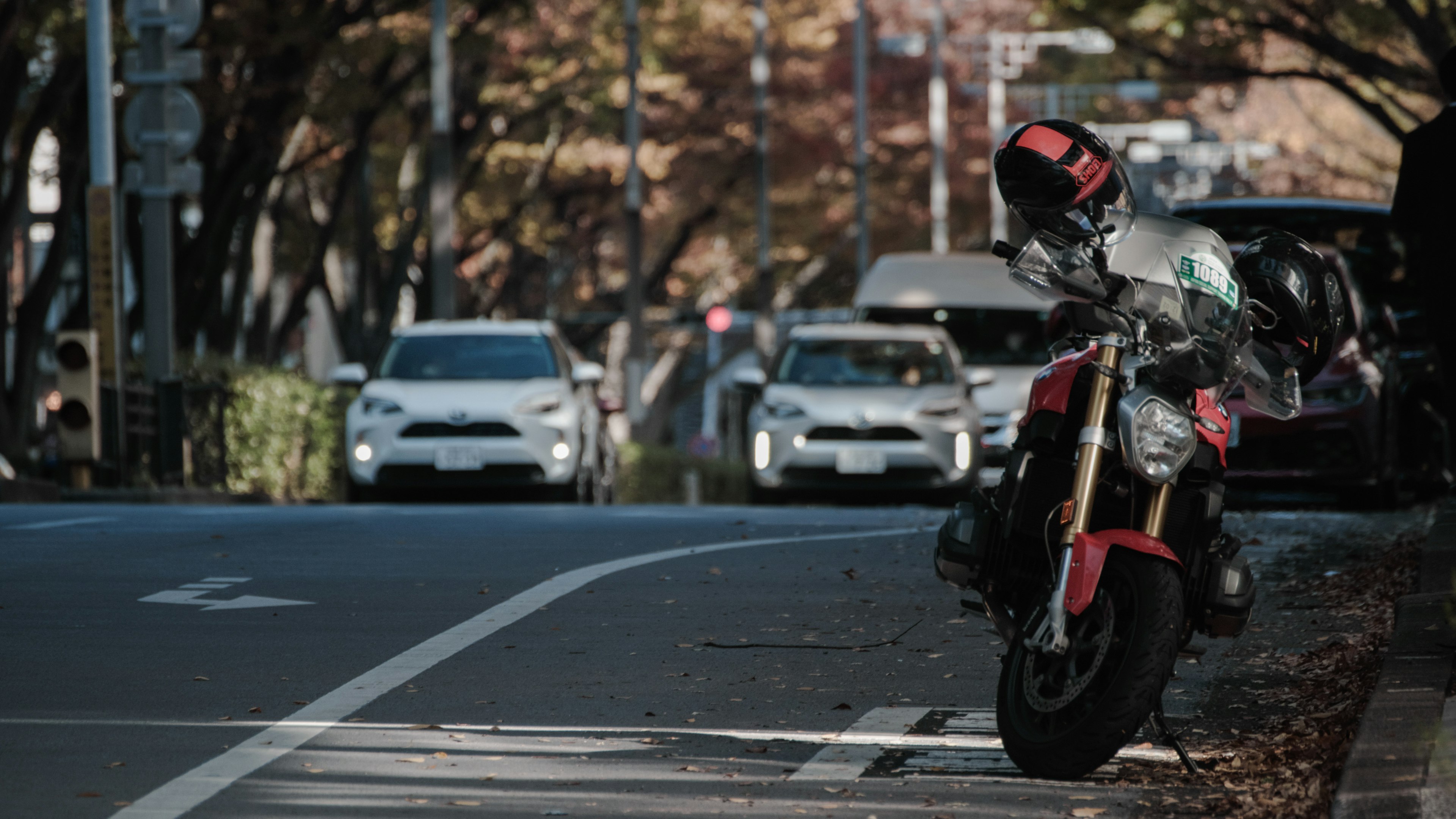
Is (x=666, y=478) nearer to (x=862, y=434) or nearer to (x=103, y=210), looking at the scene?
(x=862, y=434)

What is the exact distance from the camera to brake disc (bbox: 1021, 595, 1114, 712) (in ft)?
17.3

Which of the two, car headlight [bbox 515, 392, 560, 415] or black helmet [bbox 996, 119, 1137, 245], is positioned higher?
black helmet [bbox 996, 119, 1137, 245]

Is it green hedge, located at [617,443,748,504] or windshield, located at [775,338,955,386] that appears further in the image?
green hedge, located at [617,443,748,504]

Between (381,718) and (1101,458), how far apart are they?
227 cm

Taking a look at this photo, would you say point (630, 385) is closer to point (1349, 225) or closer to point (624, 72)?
point (624, 72)

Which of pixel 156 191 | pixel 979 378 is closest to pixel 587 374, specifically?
pixel 979 378

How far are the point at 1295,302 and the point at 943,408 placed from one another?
11.7m

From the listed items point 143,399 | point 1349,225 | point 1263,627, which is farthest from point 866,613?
point 143,399

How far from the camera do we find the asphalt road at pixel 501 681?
17.6 ft

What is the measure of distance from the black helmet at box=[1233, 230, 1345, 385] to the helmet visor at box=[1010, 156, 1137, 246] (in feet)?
1.65

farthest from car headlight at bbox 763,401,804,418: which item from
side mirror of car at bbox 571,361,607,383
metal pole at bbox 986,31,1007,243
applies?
metal pole at bbox 986,31,1007,243

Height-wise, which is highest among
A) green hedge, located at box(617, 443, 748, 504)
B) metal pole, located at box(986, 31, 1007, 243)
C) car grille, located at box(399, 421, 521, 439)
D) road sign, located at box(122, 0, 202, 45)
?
metal pole, located at box(986, 31, 1007, 243)

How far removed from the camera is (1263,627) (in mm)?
8195

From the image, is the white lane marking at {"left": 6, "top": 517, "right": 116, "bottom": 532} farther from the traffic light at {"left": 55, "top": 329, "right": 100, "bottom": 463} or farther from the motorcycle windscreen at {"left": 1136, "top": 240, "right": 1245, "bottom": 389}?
the motorcycle windscreen at {"left": 1136, "top": 240, "right": 1245, "bottom": 389}
